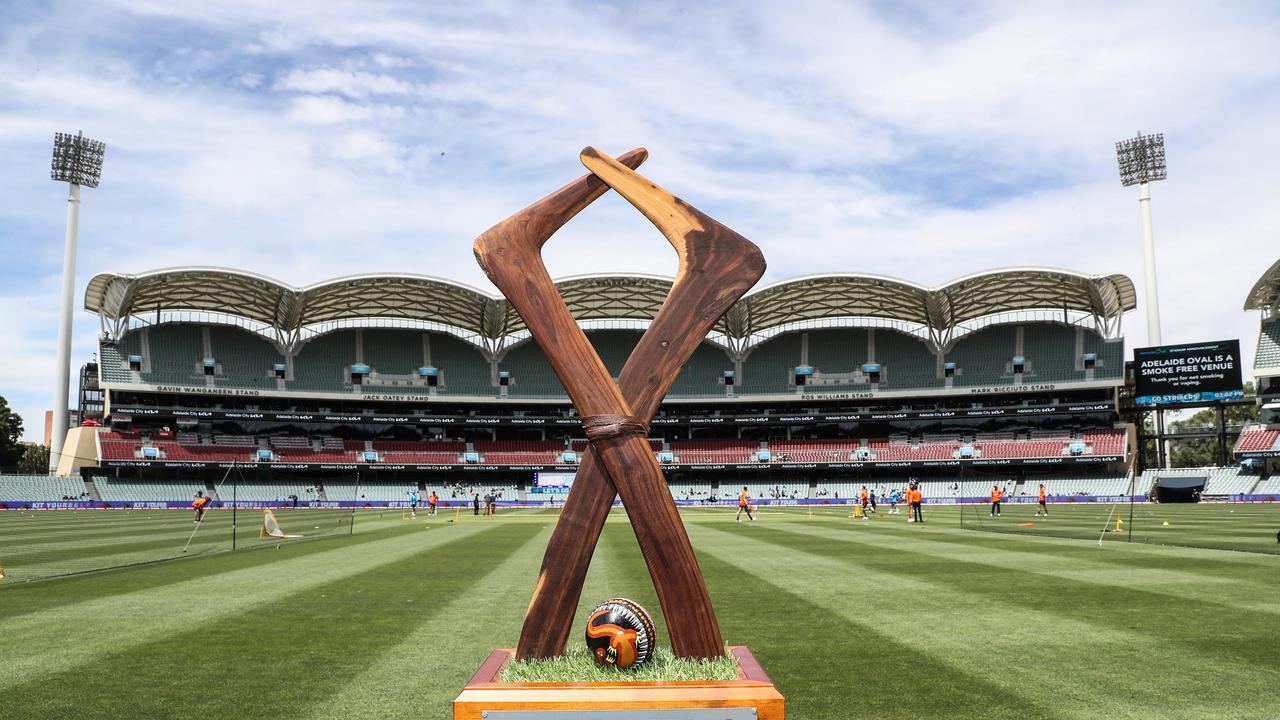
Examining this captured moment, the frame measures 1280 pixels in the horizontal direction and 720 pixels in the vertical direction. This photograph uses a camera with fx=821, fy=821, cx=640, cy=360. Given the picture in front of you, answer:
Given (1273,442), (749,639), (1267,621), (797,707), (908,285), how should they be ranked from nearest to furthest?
(797,707) → (749,639) → (1267,621) → (1273,442) → (908,285)

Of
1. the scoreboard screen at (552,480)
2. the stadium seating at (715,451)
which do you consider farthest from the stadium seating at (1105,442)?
the scoreboard screen at (552,480)

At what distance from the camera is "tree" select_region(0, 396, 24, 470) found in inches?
3123

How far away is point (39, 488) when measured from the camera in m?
55.6

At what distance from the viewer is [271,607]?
1093 centimetres

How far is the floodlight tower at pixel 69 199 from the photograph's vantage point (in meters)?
67.3

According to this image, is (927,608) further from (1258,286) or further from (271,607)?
(1258,286)

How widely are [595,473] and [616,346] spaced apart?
69.8 m

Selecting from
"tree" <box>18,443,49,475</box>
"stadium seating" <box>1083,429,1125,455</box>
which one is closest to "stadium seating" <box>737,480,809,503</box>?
"stadium seating" <box>1083,429,1125,455</box>

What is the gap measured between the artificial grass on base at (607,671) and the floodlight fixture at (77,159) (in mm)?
82859

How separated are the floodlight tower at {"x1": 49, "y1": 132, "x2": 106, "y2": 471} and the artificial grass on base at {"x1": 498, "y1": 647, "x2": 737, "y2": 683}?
7635 cm

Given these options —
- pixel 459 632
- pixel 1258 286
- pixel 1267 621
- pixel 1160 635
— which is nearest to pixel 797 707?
pixel 459 632

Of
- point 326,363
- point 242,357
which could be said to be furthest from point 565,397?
point 242,357

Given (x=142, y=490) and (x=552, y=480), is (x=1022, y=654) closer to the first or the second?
(x=552, y=480)

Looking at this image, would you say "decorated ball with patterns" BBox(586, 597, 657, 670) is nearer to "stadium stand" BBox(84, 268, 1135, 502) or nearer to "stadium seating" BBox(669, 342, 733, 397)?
"stadium stand" BBox(84, 268, 1135, 502)
